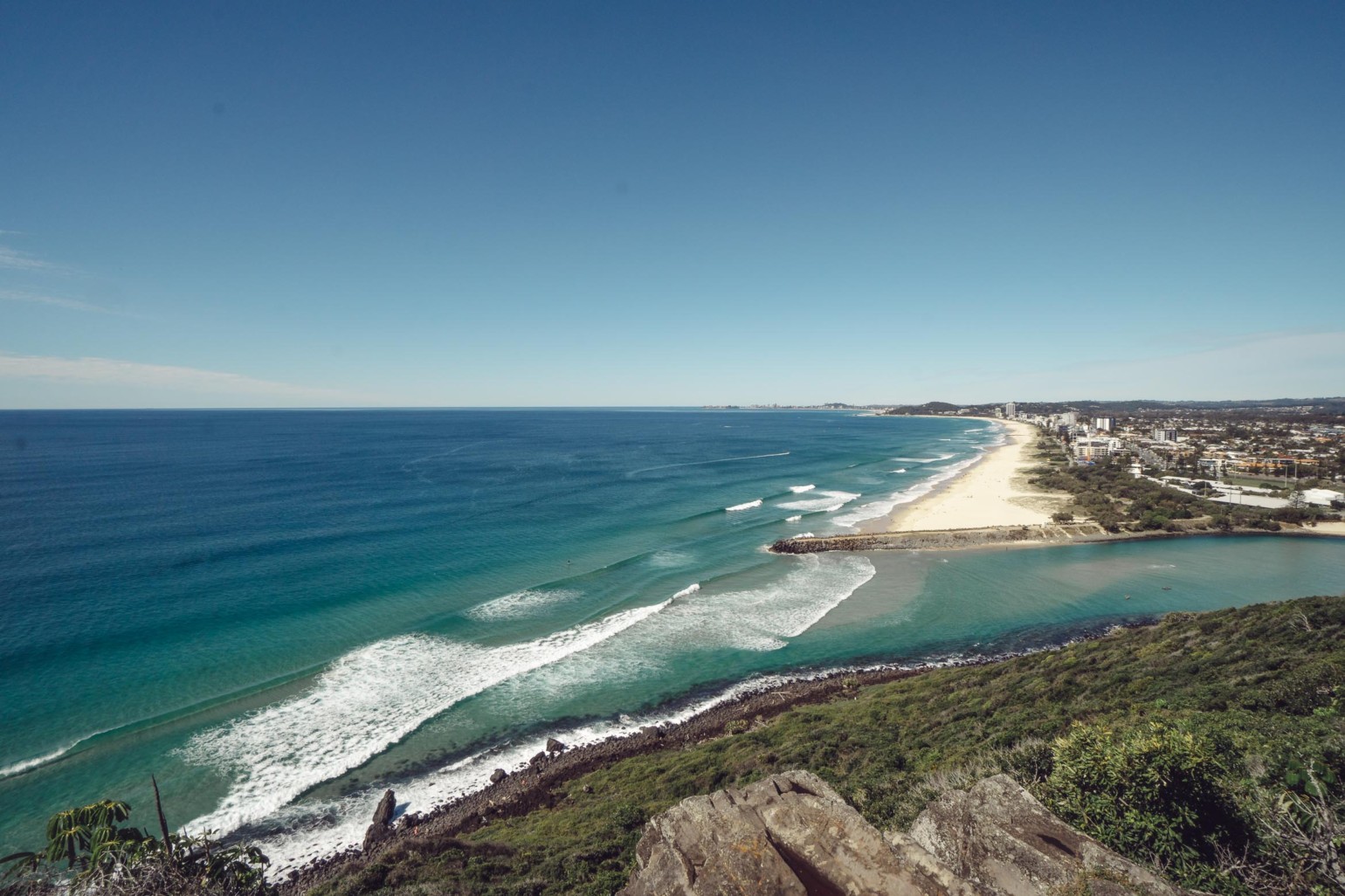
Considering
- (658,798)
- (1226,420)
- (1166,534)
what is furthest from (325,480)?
(1226,420)

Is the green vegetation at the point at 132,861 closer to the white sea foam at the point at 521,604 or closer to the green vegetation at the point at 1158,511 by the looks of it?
the white sea foam at the point at 521,604

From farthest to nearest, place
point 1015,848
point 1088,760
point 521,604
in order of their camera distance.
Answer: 1. point 521,604
2. point 1088,760
3. point 1015,848

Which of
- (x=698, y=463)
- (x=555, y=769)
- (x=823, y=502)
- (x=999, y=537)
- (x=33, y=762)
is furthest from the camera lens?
(x=698, y=463)

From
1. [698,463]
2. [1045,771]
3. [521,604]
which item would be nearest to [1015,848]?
[1045,771]

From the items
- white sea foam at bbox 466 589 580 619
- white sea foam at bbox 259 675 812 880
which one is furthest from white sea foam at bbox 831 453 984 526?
white sea foam at bbox 259 675 812 880

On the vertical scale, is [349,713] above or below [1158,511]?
below

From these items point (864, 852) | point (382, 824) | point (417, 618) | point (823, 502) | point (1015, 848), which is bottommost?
point (382, 824)

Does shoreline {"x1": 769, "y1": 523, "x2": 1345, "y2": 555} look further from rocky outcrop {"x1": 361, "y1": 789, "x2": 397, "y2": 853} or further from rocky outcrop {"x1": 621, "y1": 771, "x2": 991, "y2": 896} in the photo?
rocky outcrop {"x1": 621, "y1": 771, "x2": 991, "y2": 896}

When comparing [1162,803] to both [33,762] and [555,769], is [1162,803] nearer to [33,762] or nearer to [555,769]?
[555,769]
